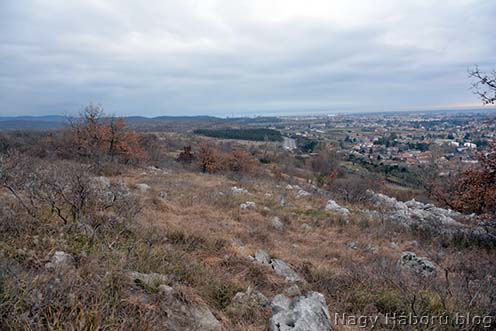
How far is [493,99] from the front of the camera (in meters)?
6.36

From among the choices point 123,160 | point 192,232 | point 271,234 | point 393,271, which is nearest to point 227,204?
point 271,234

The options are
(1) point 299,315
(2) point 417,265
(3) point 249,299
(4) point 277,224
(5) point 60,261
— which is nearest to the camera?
(1) point 299,315

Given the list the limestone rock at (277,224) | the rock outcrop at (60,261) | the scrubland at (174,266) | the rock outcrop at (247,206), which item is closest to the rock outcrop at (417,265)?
the scrubland at (174,266)

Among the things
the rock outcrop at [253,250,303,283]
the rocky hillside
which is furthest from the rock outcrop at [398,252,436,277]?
the rock outcrop at [253,250,303,283]

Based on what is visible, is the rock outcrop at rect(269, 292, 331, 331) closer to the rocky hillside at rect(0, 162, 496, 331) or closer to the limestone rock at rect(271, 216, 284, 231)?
the rocky hillside at rect(0, 162, 496, 331)

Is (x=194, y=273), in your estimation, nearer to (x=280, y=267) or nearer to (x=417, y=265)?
(x=280, y=267)

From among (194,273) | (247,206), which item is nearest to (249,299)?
(194,273)

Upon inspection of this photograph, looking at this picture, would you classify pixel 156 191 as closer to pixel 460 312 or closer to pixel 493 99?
pixel 460 312

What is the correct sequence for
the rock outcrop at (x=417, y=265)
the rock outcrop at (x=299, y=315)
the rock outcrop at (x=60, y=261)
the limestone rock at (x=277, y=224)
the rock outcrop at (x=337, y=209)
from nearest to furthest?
the rock outcrop at (x=299, y=315)
the rock outcrop at (x=60, y=261)
the rock outcrop at (x=417, y=265)
the limestone rock at (x=277, y=224)
the rock outcrop at (x=337, y=209)

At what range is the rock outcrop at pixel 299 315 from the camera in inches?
94.9

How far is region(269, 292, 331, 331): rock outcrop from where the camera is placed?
94.9 inches

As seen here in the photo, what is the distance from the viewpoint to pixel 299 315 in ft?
8.18

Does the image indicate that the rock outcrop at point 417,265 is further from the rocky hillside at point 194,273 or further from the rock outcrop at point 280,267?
the rock outcrop at point 280,267

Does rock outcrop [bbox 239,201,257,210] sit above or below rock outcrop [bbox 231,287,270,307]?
below
